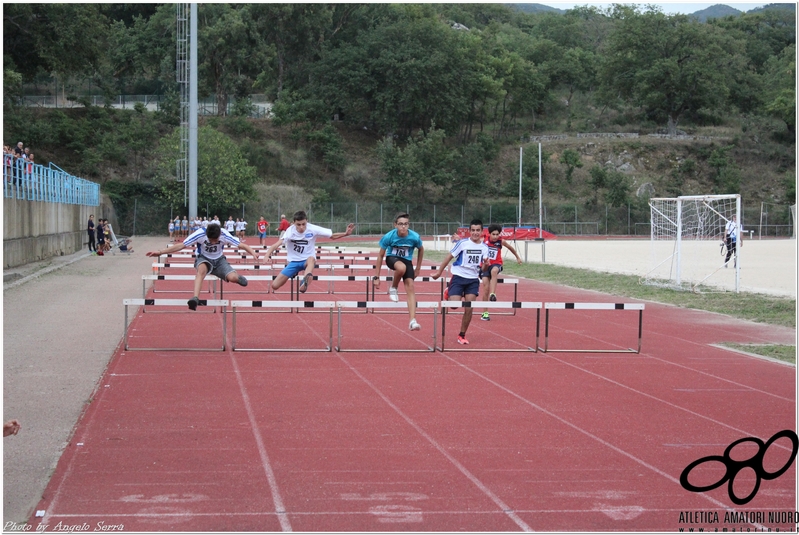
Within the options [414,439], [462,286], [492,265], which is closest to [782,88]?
[492,265]

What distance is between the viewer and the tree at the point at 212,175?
60469mm

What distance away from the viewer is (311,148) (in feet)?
250

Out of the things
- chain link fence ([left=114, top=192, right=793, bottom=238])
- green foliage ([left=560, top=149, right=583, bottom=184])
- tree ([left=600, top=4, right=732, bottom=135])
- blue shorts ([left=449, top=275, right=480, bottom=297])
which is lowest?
blue shorts ([left=449, top=275, right=480, bottom=297])

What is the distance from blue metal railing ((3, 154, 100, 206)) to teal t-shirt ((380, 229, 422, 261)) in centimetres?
1490

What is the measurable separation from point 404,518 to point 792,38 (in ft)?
421

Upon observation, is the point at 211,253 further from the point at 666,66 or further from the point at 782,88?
the point at 782,88

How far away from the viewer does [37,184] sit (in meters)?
29.7

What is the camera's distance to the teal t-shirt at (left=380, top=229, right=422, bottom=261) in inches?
524

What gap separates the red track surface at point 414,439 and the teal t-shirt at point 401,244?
1404mm

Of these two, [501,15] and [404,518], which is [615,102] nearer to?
[501,15]

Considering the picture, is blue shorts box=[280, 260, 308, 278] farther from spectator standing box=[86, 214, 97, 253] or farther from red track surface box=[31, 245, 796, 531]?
spectator standing box=[86, 214, 97, 253]

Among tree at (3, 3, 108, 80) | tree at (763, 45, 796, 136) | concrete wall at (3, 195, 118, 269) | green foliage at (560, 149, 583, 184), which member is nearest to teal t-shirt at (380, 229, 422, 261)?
concrete wall at (3, 195, 118, 269)

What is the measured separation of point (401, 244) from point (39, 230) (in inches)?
815

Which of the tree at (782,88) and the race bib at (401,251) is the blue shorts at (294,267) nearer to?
the race bib at (401,251)
